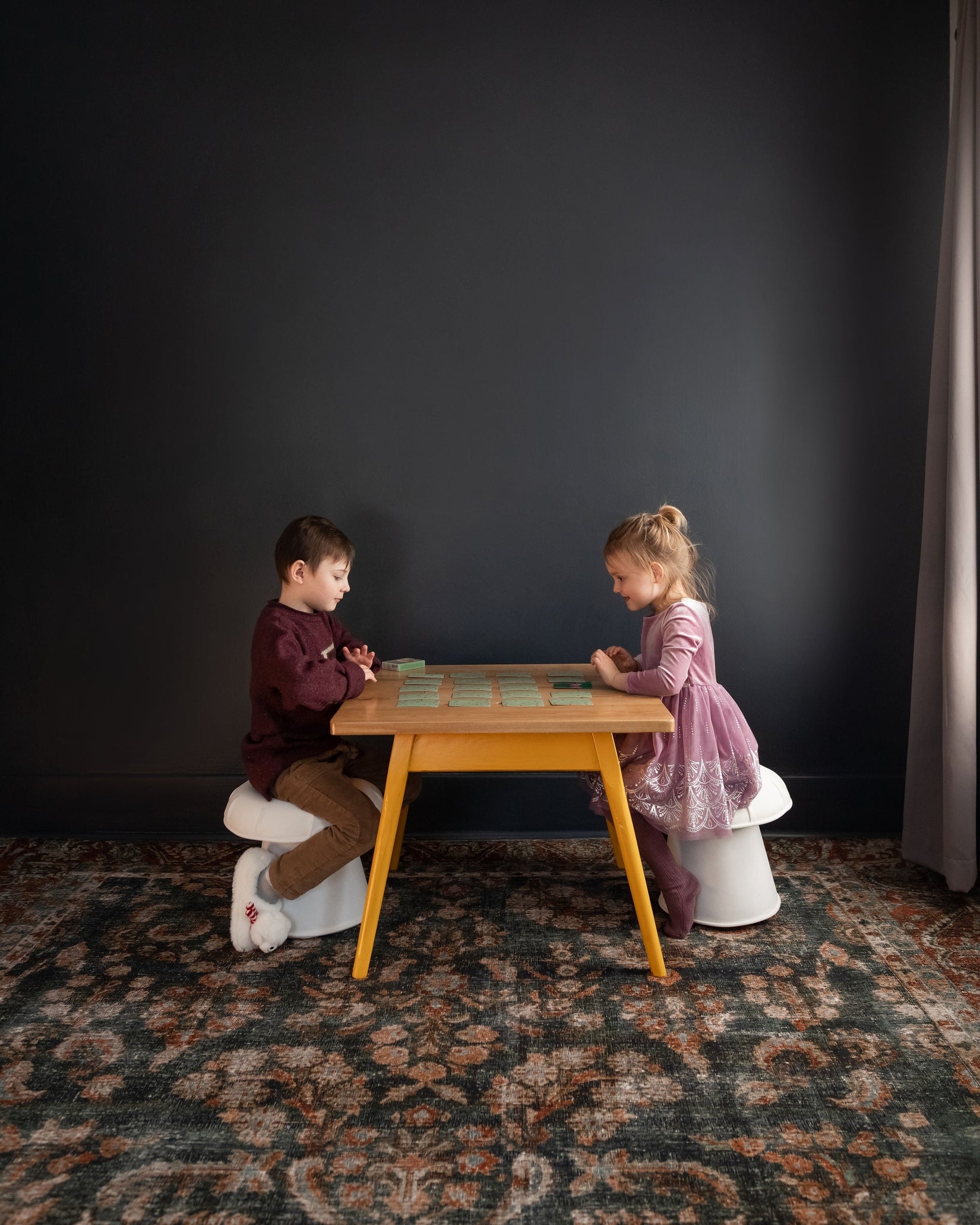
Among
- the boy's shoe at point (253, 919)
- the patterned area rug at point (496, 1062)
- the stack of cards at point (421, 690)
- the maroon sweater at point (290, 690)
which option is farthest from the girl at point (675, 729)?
the boy's shoe at point (253, 919)

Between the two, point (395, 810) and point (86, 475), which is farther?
point (86, 475)

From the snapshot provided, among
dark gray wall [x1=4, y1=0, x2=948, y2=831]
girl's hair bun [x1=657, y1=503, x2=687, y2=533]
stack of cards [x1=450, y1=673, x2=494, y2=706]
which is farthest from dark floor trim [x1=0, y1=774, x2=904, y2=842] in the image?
girl's hair bun [x1=657, y1=503, x2=687, y2=533]

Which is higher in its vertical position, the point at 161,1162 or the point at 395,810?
the point at 395,810

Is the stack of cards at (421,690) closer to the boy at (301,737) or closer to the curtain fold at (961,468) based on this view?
the boy at (301,737)

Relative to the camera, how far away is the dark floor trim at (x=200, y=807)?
294cm

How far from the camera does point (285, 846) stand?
228 centimetres

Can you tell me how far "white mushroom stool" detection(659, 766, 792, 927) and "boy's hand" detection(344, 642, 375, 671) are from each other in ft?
2.99

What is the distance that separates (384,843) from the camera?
203cm

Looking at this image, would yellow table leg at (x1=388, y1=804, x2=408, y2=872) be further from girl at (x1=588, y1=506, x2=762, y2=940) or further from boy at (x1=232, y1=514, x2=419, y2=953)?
girl at (x1=588, y1=506, x2=762, y2=940)

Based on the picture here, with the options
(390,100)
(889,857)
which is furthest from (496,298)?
(889,857)

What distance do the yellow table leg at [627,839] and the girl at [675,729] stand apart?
0.17m

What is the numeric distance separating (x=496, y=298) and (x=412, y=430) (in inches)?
18.8

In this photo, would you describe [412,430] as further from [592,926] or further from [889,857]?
[889,857]

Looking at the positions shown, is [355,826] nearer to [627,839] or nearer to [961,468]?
[627,839]
